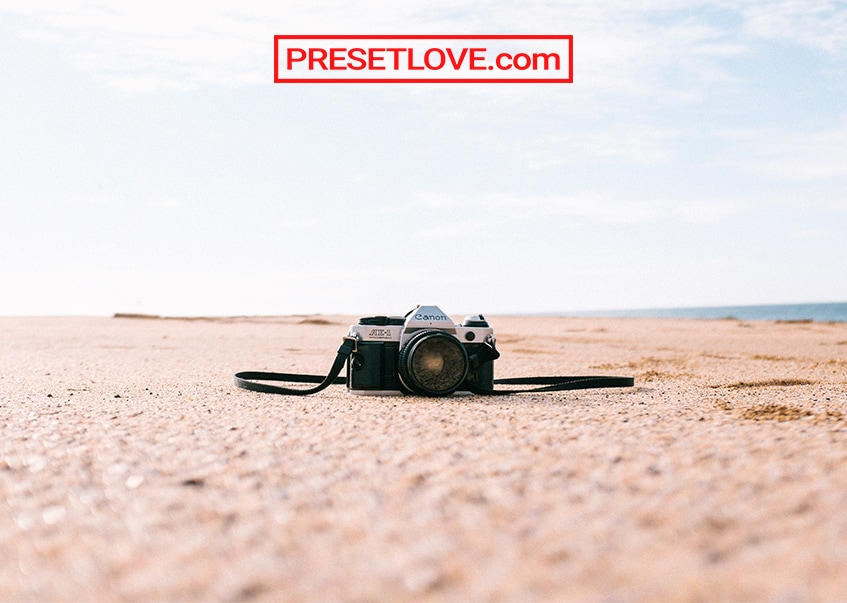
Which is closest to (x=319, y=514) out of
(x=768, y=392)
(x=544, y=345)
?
(x=768, y=392)

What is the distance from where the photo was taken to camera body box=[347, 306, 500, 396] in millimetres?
5160

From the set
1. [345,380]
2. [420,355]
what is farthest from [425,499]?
[345,380]

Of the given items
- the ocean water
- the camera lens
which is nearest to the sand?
the camera lens

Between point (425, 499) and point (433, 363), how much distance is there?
104 inches

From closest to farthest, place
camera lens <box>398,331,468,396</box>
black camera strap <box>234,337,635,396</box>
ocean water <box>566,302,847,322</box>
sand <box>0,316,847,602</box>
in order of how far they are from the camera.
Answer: sand <box>0,316,847,602</box>
camera lens <box>398,331,468,396</box>
black camera strap <box>234,337,635,396</box>
ocean water <box>566,302,847,322</box>

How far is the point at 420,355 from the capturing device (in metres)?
5.16

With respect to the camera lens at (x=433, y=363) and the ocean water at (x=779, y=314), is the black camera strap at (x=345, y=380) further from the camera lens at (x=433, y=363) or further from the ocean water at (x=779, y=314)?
the ocean water at (x=779, y=314)

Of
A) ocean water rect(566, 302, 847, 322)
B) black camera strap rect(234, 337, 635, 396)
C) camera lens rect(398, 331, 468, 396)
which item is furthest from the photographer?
ocean water rect(566, 302, 847, 322)

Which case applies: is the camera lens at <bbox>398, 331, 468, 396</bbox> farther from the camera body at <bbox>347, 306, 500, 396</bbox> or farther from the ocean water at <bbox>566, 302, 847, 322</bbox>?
the ocean water at <bbox>566, 302, 847, 322</bbox>

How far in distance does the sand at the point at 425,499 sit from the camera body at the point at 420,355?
→ 19 centimetres

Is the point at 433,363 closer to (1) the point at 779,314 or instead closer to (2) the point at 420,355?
(2) the point at 420,355

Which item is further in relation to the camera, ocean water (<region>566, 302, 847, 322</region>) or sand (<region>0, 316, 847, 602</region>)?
ocean water (<region>566, 302, 847, 322</region>)

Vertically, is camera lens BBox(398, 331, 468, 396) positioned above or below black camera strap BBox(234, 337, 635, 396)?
above

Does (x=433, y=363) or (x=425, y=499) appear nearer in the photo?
(x=425, y=499)
